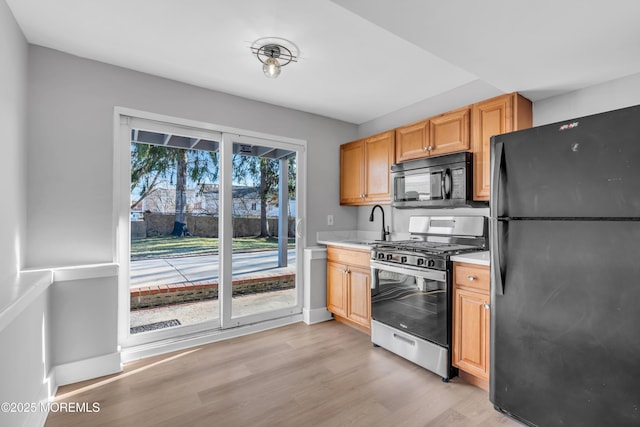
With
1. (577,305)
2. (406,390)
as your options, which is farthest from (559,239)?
(406,390)

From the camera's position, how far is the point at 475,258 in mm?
2184

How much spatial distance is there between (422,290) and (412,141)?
1.43 meters

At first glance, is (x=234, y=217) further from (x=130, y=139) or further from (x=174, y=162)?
(x=130, y=139)

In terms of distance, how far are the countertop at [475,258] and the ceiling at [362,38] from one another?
1.23 m

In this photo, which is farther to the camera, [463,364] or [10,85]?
[463,364]

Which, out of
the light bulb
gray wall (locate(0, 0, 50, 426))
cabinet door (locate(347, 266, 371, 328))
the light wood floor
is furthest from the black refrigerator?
gray wall (locate(0, 0, 50, 426))

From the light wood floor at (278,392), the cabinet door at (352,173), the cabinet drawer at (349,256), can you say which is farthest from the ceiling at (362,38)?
the light wood floor at (278,392)

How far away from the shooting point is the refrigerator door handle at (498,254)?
1.82 meters

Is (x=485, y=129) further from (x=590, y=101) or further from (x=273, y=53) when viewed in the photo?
(x=273, y=53)

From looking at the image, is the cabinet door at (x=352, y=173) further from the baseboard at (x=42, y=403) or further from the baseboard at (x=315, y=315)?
the baseboard at (x=42, y=403)

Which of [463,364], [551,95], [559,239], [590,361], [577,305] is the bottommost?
[463,364]

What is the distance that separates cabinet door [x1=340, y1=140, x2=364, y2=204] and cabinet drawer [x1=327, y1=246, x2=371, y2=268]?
64 cm

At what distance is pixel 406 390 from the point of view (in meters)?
2.20

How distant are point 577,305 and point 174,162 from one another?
311 cm
